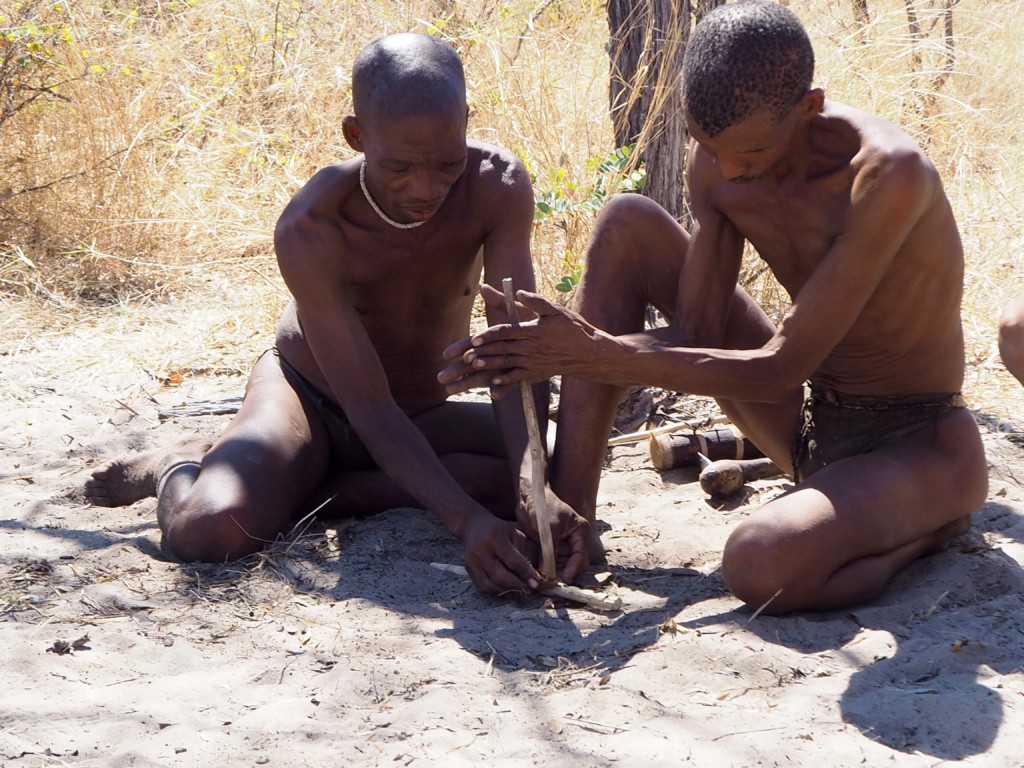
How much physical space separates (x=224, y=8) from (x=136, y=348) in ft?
14.1

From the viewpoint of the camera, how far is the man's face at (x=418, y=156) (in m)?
2.69

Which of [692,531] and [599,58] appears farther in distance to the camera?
[599,58]

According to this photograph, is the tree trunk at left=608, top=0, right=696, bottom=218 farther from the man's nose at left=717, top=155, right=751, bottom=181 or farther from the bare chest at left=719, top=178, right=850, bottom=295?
the man's nose at left=717, top=155, right=751, bottom=181

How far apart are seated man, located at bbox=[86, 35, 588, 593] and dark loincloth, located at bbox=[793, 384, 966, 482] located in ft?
2.19

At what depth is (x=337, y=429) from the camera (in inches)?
131

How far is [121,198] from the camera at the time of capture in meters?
6.10

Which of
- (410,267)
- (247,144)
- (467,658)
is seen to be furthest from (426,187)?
(247,144)

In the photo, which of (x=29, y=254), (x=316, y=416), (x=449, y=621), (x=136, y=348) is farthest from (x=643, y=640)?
(x=29, y=254)

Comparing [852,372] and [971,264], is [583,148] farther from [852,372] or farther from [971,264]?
[852,372]

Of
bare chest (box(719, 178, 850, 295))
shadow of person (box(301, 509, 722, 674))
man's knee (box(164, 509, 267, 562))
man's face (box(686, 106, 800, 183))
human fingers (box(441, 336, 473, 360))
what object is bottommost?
shadow of person (box(301, 509, 722, 674))

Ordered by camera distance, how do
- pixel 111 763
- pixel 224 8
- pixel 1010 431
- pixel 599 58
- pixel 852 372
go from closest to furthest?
pixel 111 763, pixel 852 372, pixel 1010 431, pixel 599 58, pixel 224 8

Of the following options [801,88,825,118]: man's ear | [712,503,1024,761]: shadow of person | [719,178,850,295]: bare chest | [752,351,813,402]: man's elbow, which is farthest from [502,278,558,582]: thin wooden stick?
[801,88,825,118]: man's ear

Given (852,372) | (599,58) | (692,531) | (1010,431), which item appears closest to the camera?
(852,372)

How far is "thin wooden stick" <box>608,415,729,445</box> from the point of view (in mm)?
3678
